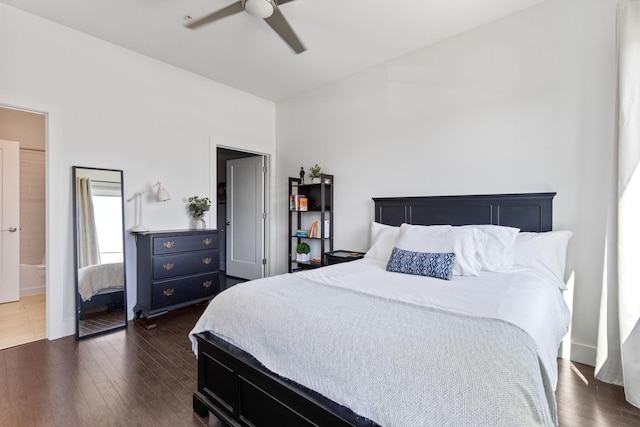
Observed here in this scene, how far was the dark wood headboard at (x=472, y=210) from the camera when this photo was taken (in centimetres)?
264

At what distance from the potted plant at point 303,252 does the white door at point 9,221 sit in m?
3.62

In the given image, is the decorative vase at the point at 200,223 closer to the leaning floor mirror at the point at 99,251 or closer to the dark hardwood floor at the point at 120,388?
the leaning floor mirror at the point at 99,251

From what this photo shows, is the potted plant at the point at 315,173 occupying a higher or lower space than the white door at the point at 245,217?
higher

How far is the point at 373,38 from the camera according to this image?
3189 mm

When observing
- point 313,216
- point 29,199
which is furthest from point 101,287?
point 313,216

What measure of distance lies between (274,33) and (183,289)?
114 inches

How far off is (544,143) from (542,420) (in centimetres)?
246

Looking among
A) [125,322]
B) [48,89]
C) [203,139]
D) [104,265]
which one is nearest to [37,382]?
[125,322]

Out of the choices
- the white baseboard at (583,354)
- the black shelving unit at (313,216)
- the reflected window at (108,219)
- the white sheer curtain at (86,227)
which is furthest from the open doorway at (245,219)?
the white baseboard at (583,354)

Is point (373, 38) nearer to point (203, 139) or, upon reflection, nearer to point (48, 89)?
point (203, 139)

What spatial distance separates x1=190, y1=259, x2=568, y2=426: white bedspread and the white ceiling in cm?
236

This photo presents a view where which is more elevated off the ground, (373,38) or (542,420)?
(373,38)

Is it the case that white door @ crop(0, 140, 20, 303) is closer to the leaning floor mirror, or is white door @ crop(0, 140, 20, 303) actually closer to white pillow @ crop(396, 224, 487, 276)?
the leaning floor mirror

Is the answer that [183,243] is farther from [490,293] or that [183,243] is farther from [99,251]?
[490,293]
